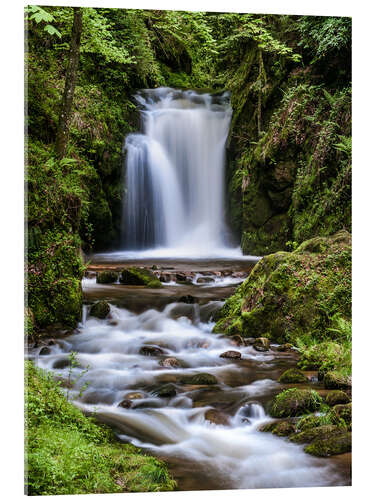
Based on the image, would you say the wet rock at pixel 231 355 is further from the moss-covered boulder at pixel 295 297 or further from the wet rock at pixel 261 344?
the moss-covered boulder at pixel 295 297

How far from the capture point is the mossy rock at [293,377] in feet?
13.1

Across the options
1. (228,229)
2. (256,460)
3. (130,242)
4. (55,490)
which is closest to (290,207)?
(228,229)

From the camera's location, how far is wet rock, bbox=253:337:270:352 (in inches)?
188

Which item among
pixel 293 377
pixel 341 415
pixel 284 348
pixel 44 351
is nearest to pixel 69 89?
pixel 44 351

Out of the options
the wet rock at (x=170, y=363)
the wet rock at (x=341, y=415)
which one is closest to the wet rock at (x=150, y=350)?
the wet rock at (x=170, y=363)

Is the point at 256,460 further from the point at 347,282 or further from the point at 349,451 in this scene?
the point at 347,282

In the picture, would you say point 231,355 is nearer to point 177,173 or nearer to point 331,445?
point 331,445

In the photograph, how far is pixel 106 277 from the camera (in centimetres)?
592

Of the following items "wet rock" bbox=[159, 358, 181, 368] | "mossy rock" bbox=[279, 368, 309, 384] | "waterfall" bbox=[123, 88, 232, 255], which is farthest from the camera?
"waterfall" bbox=[123, 88, 232, 255]

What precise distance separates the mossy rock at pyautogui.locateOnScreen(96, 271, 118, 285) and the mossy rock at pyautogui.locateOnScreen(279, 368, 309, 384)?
2.58 metres

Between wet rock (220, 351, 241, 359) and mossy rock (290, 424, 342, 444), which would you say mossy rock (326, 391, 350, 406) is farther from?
wet rock (220, 351, 241, 359)

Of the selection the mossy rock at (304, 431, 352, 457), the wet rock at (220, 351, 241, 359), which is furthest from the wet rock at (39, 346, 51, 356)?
the mossy rock at (304, 431, 352, 457)

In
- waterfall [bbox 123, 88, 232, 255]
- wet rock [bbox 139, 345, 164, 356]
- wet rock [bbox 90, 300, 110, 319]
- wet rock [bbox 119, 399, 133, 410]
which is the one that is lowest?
wet rock [bbox 119, 399, 133, 410]
